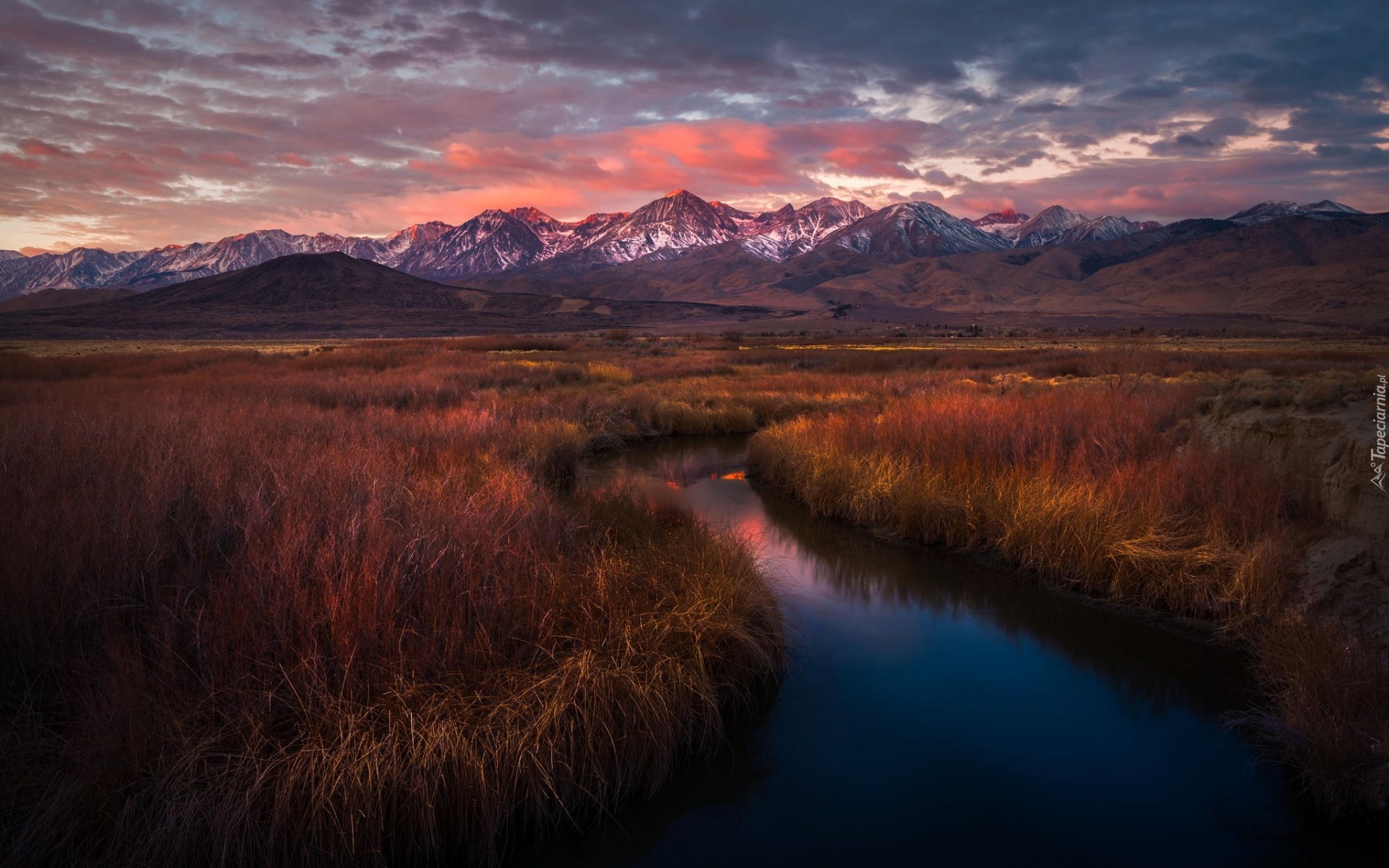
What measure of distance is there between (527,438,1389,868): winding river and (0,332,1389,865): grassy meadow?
36 cm

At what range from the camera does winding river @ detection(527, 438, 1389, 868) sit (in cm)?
511

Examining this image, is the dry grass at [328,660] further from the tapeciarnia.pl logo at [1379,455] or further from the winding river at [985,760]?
the tapeciarnia.pl logo at [1379,455]

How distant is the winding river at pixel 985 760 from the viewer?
5.11m

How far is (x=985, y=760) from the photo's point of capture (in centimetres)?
614

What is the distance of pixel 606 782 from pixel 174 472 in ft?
18.3

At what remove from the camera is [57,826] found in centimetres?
365

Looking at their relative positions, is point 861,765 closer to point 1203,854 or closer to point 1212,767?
point 1203,854

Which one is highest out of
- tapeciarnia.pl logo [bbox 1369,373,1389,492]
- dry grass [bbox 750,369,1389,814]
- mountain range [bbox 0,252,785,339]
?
mountain range [bbox 0,252,785,339]

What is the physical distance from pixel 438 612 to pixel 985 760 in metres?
4.72

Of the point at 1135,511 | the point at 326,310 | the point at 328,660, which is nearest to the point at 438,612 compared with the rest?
the point at 328,660

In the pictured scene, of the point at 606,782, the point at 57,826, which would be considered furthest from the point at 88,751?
the point at 606,782

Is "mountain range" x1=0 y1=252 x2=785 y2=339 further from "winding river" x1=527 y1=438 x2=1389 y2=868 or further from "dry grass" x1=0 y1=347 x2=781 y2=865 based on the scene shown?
"winding river" x1=527 y1=438 x2=1389 y2=868

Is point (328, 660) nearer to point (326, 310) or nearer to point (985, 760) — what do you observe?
point (985, 760)

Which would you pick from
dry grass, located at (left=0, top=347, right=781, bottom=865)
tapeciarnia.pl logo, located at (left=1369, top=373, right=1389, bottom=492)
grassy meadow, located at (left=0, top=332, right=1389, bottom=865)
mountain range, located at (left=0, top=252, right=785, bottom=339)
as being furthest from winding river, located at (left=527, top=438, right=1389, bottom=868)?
mountain range, located at (left=0, top=252, right=785, bottom=339)
